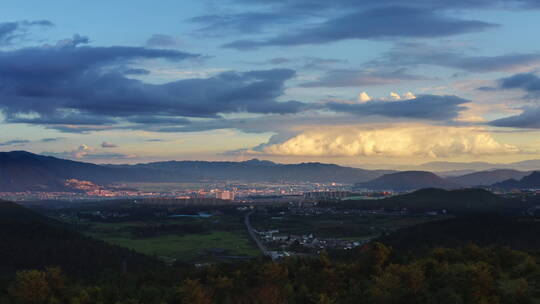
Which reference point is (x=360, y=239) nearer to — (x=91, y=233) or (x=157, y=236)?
(x=157, y=236)

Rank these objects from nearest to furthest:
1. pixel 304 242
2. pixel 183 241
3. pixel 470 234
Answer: pixel 470 234 < pixel 304 242 < pixel 183 241

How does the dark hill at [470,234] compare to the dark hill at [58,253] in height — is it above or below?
above

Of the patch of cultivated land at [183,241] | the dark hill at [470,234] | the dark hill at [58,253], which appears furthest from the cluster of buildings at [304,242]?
the dark hill at [58,253]

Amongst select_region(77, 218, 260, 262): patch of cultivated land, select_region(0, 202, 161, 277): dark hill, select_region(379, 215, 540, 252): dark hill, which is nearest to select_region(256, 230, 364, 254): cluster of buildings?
select_region(77, 218, 260, 262): patch of cultivated land

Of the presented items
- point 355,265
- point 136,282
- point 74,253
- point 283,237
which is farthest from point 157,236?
point 355,265

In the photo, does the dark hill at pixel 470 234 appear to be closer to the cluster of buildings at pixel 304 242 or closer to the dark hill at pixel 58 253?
the cluster of buildings at pixel 304 242

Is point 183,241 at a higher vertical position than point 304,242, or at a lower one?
lower

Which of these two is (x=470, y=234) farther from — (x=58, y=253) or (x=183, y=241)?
(x=58, y=253)

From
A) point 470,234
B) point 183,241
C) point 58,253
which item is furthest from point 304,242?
point 58,253
